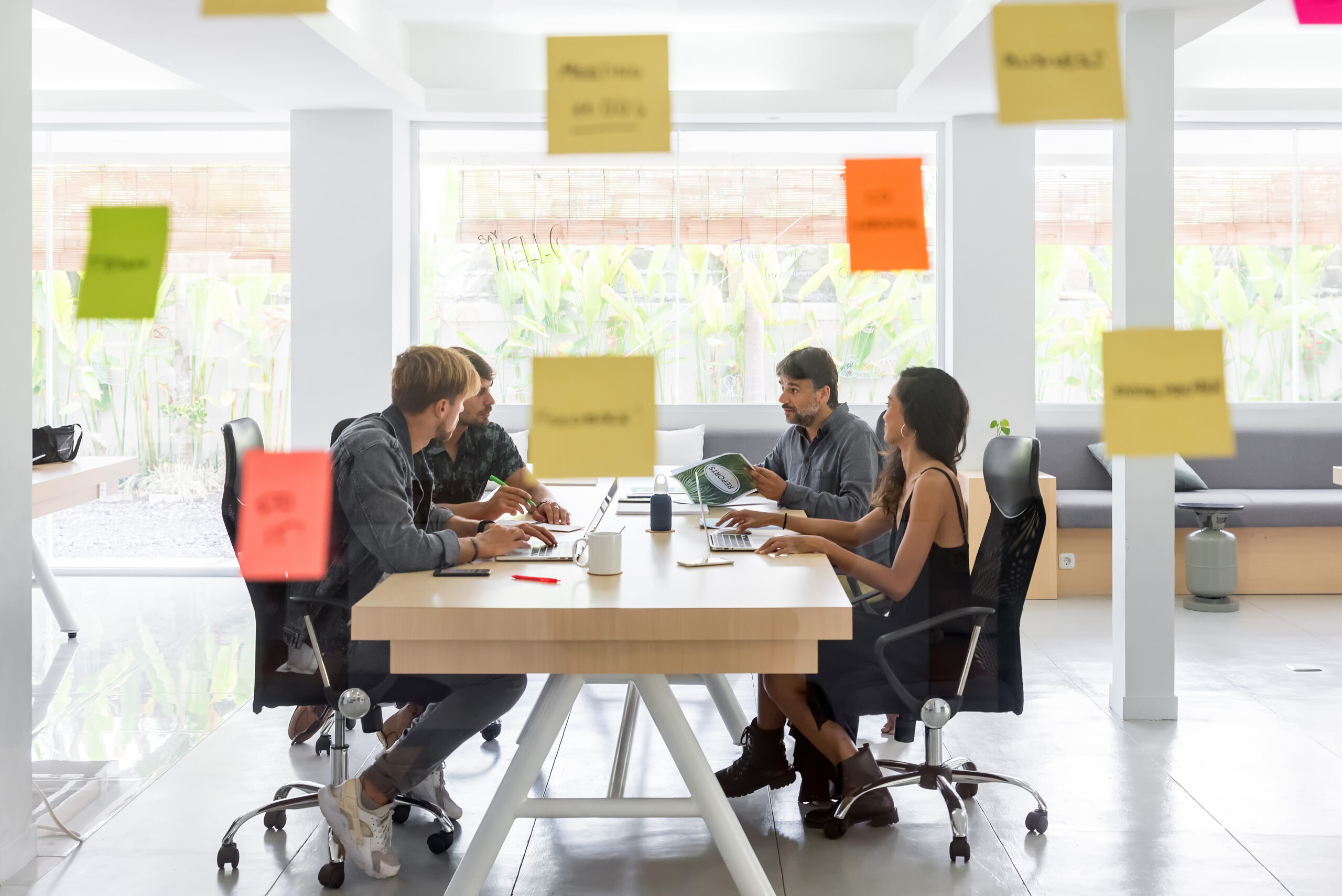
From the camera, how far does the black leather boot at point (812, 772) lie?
2646 millimetres

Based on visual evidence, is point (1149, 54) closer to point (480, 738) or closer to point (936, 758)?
point (936, 758)

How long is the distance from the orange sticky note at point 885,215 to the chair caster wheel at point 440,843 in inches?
75.3

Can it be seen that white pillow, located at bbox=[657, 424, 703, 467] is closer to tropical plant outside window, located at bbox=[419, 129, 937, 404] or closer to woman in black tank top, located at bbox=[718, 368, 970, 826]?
tropical plant outside window, located at bbox=[419, 129, 937, 404]

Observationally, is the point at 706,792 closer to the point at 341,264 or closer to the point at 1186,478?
the point at 1186,478

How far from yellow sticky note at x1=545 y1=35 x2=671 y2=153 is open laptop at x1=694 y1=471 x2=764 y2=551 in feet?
5.33

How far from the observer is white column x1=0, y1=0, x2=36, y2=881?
2309mm

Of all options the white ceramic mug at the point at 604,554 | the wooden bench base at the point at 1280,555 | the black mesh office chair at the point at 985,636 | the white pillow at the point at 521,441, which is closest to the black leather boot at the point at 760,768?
the black mesh office chair at the point at 985,636

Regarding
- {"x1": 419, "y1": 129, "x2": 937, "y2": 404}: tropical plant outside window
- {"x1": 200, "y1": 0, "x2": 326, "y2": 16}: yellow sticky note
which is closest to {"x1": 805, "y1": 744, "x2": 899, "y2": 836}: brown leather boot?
{"x1": 200, "y1": 0, "x2": 326, "y2": 16}: yellow sticky note

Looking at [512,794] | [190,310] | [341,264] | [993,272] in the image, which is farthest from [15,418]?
[993,272]

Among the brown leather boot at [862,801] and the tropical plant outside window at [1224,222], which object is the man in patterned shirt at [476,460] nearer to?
the brown leather boot at [862,801]

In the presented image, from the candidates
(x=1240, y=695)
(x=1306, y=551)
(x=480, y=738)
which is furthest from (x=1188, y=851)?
(x=1306, y=551)

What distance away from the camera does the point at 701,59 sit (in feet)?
17.5

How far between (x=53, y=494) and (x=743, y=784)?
2.63 m

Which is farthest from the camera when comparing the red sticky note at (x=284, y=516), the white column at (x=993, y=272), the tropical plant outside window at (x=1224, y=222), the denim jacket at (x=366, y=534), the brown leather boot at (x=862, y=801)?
the tropical plant outside window at (x=1224, y=222)
